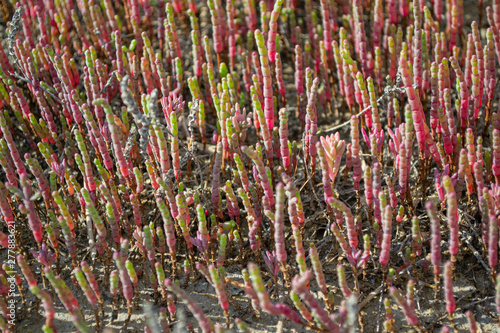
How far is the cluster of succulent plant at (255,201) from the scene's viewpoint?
1.36 metres

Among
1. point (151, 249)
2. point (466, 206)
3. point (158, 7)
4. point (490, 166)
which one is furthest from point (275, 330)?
point (158, 7)

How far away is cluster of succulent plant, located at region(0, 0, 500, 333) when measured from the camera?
136 centimetres

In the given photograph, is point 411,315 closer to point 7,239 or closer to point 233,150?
point 233,150

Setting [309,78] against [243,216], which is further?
[243,216]

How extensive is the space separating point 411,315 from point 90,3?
1841 millimetres

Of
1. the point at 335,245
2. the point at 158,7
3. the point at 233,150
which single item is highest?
the point at 158,7

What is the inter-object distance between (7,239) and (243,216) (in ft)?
2.66

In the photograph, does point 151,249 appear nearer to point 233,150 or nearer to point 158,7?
point 233,150

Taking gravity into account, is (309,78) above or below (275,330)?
above

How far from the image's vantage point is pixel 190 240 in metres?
1.53

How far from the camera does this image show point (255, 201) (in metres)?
1.61

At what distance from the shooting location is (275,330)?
155 centimetres

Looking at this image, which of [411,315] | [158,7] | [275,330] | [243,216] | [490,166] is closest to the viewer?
[411,315]

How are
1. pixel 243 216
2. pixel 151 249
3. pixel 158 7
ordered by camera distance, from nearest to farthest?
pixel 151 249 → pixel 243 216 → pixel 158 7
